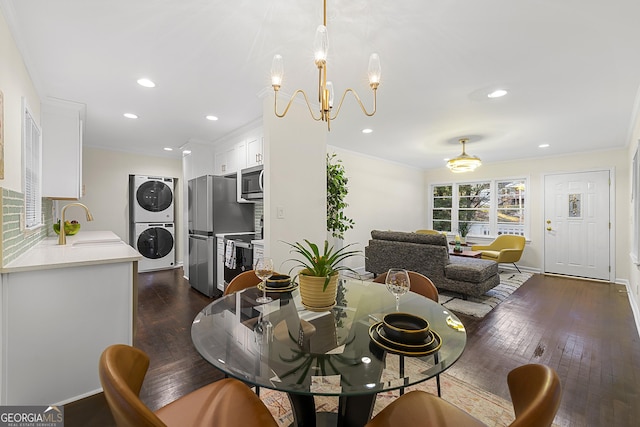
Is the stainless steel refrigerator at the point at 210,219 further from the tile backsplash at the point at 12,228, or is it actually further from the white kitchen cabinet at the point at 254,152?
the tile backsplash at the point at 12,228

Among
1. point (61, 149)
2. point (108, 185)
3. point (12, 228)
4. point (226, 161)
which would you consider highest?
point (226, 161)

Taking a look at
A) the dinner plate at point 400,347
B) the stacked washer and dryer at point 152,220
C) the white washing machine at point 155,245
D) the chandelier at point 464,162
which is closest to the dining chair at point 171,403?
the dinner plate at point 400,347

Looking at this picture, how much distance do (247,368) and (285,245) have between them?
6.06 feet

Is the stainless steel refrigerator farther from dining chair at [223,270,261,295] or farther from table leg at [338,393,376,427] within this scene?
table leg at [338,393,376,427]

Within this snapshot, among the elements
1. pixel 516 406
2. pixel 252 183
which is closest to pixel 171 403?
pixel 516 406

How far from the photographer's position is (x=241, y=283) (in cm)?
196

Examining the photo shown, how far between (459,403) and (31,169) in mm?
3919

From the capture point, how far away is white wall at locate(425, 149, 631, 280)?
4.77 metres

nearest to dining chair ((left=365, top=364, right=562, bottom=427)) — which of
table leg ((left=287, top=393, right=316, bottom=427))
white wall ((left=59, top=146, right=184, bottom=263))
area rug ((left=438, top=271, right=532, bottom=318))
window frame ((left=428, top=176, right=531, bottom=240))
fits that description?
table leg ((left=287, top=393, right=316, bottom=427))

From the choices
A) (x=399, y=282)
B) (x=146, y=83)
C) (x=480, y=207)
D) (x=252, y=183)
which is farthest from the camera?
(x=480, y=207)

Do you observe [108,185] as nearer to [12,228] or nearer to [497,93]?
[12,228]

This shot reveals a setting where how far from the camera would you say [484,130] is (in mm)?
4012

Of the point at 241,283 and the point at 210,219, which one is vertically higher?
the point at 210,219

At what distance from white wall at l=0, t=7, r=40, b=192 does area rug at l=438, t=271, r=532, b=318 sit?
4.26 meters
